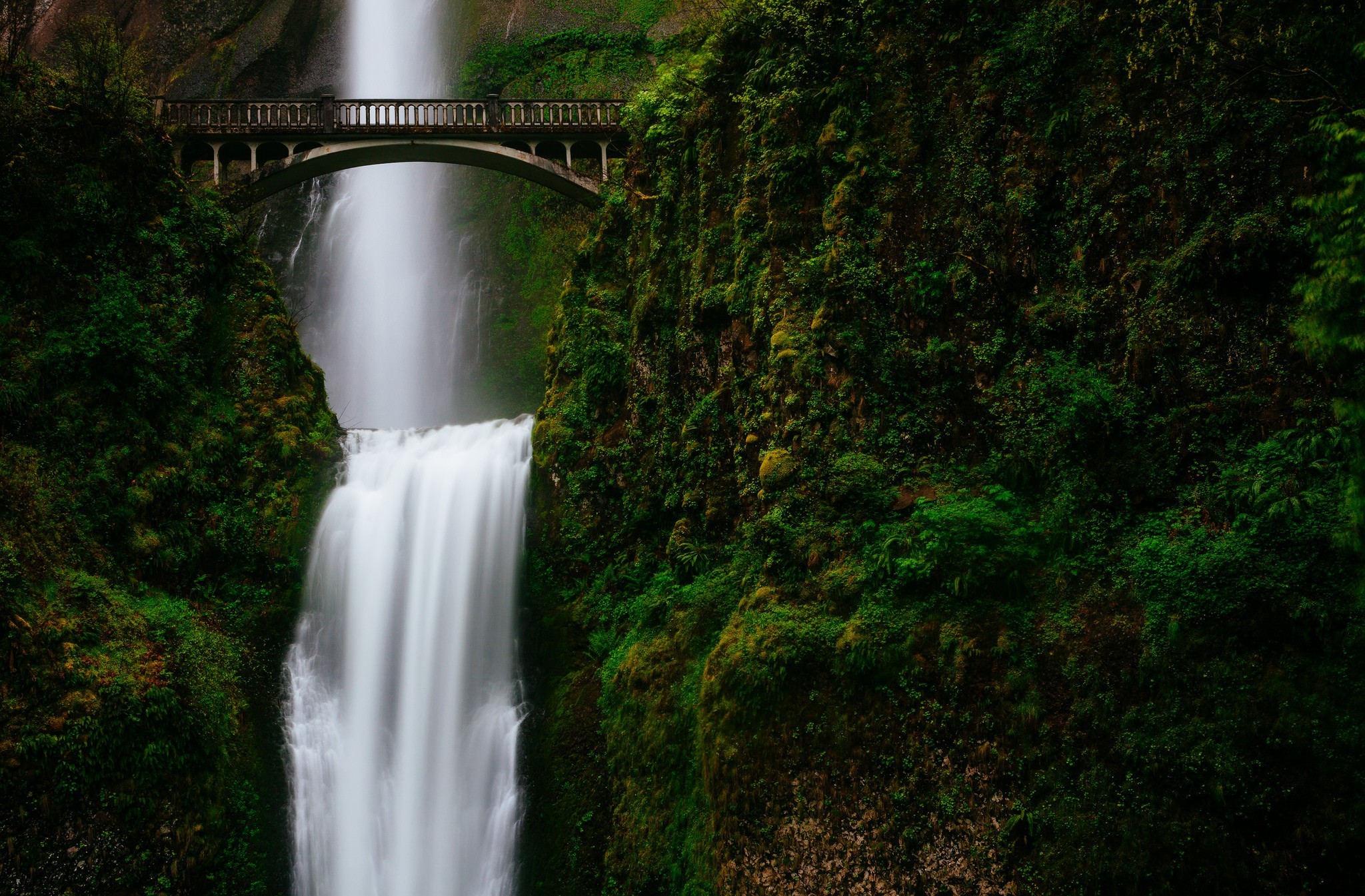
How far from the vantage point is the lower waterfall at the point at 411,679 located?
14047mm

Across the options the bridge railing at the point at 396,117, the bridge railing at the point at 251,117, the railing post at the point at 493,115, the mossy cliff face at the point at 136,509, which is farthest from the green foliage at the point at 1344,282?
the bridge railing at the point at 251,117

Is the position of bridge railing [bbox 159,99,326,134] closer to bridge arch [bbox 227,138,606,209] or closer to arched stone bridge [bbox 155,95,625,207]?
arched stone bridge [bbox 155,95,625,207]

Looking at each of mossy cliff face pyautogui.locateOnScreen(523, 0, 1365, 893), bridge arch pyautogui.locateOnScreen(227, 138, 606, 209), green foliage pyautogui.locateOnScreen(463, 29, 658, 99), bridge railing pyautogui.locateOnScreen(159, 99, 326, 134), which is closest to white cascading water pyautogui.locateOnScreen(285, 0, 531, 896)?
mossy cliff face pyautogui.locateOnScreen(523, 0, 1365, 893)

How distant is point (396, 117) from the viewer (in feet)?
65.1

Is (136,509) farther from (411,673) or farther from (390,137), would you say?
(390,137)

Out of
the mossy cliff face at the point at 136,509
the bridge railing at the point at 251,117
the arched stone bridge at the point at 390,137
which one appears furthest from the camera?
the arched stone bridge at the point at 390,137

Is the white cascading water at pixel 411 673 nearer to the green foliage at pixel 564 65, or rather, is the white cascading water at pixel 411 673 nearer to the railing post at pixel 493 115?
the railing post at pixel 493 115

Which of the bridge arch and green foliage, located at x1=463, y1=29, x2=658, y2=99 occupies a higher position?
green foliage, located at x1=463, y1=29, x2=658, y2=99

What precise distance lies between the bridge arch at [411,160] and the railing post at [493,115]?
13.0 inches

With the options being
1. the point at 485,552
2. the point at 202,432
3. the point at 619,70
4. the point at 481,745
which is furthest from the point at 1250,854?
the point at 619,70

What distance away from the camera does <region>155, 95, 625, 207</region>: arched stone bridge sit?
19750 mm

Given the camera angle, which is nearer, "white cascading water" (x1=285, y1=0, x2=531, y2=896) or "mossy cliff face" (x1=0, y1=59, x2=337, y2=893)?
"mossy cliff face" (x1=0, y1=59, x2=337, y2=893)

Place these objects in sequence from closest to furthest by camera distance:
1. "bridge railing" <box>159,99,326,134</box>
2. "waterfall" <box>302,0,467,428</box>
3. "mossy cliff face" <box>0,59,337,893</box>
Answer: "mossy cliff face" <box>0,59,337,893</box>, "bridge railing" <box>159,99,326,134</box>, "waterfall" <box>302,0,467,428</box>

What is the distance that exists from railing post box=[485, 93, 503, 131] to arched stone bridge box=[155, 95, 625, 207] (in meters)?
0.02
